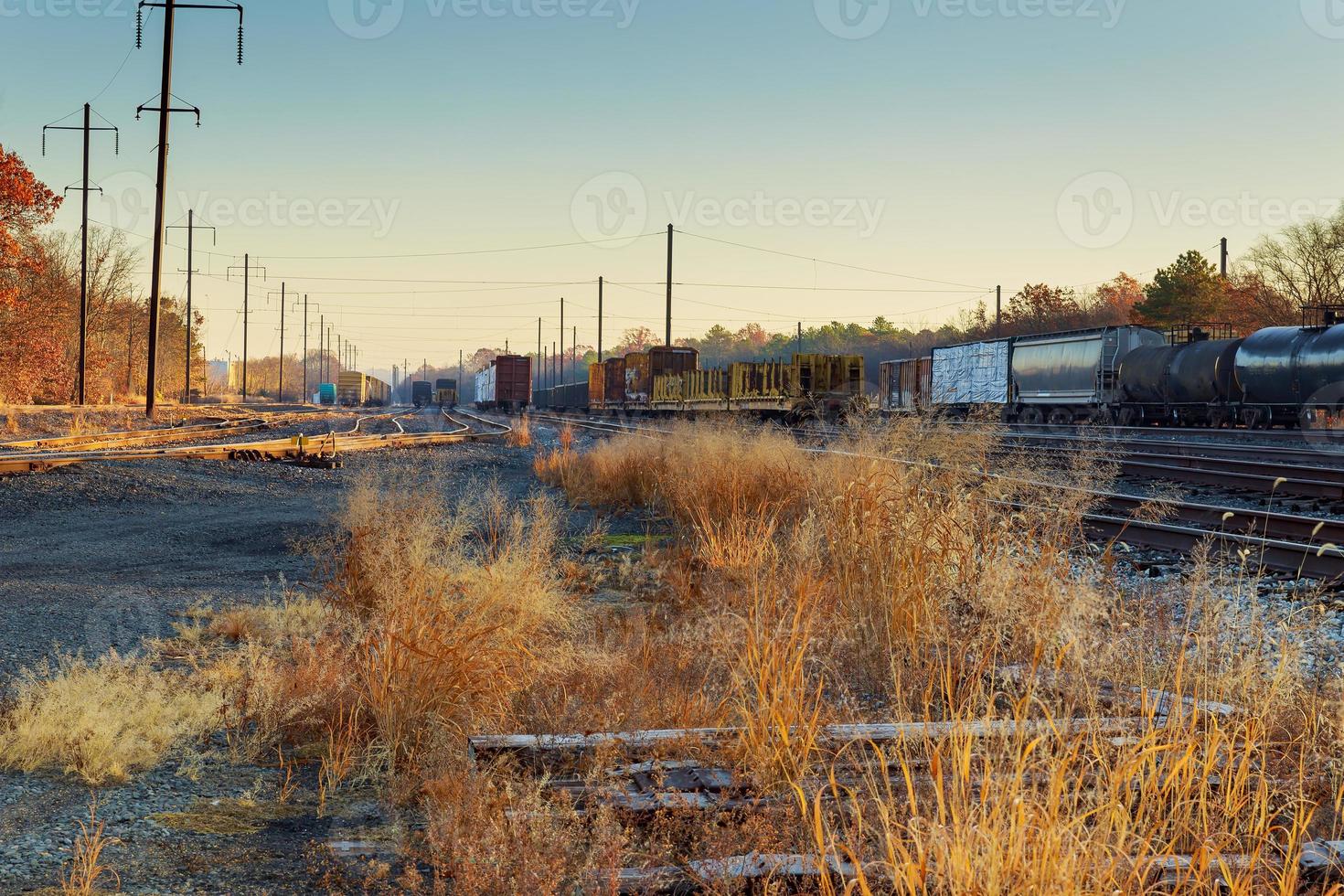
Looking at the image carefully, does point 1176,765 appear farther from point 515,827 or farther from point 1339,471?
point 1339,471

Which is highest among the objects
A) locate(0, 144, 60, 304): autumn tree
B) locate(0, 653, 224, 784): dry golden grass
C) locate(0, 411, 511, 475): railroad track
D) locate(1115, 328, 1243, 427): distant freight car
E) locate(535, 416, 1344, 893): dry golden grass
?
locate(0, 144, 60, 304): autumn tree

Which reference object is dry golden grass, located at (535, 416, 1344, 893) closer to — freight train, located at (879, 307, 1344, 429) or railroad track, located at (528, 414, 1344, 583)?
railroad track, located at (528, 414, 1344, 583)

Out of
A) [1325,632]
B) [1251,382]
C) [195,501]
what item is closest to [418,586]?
[1325,632]

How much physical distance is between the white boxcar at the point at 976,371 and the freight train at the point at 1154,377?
46 millimetres

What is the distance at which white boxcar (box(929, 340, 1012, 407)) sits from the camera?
4028cm

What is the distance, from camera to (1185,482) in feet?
49.1

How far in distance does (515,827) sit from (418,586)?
237 cm

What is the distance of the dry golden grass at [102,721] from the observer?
14.1ft

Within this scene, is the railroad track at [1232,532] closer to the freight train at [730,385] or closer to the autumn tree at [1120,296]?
the freight train at [730,385]

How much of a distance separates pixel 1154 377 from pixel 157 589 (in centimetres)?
2973

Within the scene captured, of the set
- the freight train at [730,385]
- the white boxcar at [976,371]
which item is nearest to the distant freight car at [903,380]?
the white boxcar at [976,371]

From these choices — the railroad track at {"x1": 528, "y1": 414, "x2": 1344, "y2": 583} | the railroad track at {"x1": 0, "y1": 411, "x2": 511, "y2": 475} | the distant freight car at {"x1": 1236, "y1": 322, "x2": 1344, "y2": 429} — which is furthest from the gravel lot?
the distant freight car at {"x1": 1236, "y1": 322, "x2": 1344, "y2": 429}

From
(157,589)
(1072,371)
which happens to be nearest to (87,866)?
(157,589)

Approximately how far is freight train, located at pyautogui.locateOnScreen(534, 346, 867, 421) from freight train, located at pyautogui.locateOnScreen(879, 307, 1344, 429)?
264cm
